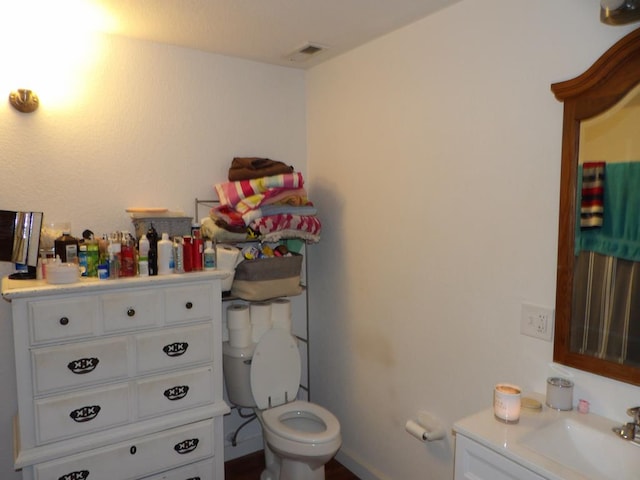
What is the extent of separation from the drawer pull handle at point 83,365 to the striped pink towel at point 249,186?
3.26 feet

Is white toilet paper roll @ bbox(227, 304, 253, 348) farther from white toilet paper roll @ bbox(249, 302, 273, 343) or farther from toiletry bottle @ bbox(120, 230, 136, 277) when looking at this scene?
toiletry bottle @ bbox(120, 230, 136, 277)

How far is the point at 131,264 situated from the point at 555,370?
5.71 ft

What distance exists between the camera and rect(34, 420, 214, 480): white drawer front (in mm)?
1797

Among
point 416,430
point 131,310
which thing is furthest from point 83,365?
point 416,430

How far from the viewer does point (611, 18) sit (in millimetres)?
1289

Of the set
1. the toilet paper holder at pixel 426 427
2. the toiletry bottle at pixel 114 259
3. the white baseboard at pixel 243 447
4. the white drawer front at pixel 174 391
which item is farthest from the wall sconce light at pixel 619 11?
the white baseboard at pixel 243 447

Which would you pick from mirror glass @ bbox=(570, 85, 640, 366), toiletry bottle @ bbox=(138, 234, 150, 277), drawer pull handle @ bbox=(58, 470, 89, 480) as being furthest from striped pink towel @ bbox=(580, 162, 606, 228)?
drawer pull handle @ bbox=(58, 470, 89, 480)

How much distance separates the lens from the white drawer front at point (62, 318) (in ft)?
5.59

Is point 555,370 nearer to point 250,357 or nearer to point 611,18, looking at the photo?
point 611,18

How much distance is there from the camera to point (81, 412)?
1820 mm

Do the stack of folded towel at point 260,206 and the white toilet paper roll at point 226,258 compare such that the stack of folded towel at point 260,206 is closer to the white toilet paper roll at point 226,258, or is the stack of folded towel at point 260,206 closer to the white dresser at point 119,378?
the white toilet paper roll at point 226,258

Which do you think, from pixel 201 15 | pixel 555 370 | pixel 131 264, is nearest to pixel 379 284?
pixel 555 370

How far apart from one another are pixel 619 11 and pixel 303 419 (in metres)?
2.27

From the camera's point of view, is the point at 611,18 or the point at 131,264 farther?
the point at 131,264
